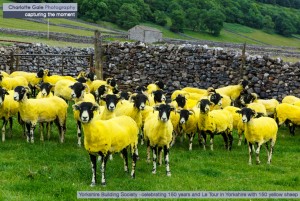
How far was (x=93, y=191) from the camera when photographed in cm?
1041

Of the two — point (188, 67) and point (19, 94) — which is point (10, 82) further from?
point (188, 67)

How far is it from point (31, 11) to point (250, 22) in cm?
7452

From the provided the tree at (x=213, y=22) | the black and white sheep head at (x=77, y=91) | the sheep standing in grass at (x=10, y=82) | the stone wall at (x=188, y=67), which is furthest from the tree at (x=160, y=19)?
the black and white sheep head at (x=77, y=91)

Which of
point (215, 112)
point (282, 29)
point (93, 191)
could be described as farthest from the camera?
point (282, 29)

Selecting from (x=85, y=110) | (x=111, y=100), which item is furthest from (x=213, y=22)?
(x=85, y=110)

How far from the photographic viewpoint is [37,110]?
14969mm

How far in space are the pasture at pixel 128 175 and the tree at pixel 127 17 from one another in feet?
311

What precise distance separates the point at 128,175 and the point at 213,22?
11620 centimetres

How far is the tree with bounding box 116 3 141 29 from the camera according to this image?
109m

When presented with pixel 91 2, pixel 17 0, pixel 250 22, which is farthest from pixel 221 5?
pixel 17 0

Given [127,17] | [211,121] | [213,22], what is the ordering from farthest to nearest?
[213,22]
[127,17]
[211,121]

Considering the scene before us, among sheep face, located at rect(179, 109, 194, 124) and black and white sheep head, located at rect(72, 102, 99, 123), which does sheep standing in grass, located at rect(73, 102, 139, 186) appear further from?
sheep face, located at rect(179, 109, 194, 124)

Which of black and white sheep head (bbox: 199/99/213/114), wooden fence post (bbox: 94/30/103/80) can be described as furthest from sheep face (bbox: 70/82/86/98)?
wooden fence post (bbox: 94/30/103/80)

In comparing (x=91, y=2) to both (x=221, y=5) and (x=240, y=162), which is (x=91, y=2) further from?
(x=240, y=162)
